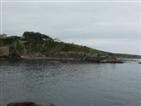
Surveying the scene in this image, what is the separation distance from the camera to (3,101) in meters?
39.4

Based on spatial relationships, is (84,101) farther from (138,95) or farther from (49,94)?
(138,95)

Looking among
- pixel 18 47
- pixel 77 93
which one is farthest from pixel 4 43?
pixel 77 93

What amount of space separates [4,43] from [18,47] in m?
Result: 14.1

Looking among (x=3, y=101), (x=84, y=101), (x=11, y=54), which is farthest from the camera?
(x=11, y=54)

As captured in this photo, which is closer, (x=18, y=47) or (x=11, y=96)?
(x=11, y=96)

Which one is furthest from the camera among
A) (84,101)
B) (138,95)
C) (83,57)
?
(83,57)

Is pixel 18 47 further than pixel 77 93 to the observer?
Yes

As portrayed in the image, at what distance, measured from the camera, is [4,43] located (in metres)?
198

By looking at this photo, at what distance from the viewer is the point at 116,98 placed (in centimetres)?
4522

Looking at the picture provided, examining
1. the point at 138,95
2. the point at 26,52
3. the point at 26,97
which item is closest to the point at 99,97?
the point at 138,95

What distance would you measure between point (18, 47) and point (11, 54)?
21.2m

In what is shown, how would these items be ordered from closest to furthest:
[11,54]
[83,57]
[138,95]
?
[138,95], [11,54], [83,57]

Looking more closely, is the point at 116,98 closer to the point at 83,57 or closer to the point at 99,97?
the point at 99,97

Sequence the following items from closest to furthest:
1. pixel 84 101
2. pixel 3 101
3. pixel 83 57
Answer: pixel 3 101
pixel 84 101
pixel 83 57
